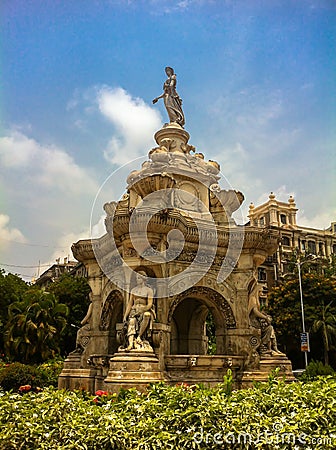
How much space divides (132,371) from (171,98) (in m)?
10.1

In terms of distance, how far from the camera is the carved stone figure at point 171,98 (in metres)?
16.4

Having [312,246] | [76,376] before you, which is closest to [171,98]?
[76,376]

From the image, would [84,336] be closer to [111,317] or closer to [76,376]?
[111,317]

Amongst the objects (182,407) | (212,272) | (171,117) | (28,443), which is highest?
(171,117)

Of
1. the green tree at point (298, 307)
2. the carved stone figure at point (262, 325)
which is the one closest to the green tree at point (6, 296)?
the green tree at point (298, 307)

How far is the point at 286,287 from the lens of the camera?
127ft

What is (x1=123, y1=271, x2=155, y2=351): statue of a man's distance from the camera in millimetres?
10539

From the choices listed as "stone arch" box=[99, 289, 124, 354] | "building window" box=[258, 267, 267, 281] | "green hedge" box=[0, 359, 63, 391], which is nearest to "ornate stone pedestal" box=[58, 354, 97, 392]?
"stone arch" box=[99, 289, 124, 354]

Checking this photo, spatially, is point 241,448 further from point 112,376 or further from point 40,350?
point 40,350

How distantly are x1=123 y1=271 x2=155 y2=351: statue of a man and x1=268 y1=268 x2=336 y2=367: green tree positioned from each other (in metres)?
27.5

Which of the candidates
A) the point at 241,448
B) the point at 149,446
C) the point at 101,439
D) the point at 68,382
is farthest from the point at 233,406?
the point at 68,382

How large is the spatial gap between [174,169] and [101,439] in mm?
10027

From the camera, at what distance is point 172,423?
18.6ft

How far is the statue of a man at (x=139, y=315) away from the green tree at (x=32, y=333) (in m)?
18.4
